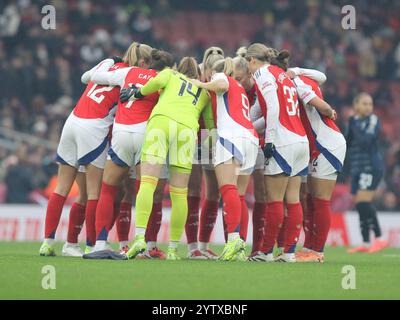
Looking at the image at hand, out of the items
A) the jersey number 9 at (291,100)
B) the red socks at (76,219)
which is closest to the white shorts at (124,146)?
the red socks at (76,219)

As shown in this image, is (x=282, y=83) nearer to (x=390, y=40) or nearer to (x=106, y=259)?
(x=106, y=259)

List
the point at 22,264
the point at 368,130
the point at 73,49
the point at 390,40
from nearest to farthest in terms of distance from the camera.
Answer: the point at 22,264 → the point at 368,130 → the point at 73,49 → the point at 390,40

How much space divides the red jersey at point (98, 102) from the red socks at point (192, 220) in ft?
4.60

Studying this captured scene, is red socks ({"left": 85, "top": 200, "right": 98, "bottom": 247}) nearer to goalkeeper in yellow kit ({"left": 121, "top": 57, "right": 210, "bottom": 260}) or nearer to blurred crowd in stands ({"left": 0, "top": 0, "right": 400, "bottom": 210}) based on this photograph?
goalkeeper in yellow kit ({"left": 121, "top": 57, "right": 210, "bottom": 260})

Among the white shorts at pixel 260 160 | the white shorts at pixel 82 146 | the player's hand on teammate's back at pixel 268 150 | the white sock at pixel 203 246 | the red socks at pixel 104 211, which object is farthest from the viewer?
the white sock at pixel 203 246

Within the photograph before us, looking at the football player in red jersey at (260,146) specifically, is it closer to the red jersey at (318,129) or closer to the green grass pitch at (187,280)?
the red jersey at (318,129)

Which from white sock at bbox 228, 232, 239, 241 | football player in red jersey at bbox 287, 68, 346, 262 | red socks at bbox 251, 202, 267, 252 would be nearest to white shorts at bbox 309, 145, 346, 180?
football player in red jersey at bbox 287, 68, 346, 262

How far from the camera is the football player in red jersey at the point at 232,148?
1041 cm

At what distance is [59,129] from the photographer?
20.1m

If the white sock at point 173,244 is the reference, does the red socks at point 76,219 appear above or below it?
above

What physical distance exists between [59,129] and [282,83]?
1006 cm

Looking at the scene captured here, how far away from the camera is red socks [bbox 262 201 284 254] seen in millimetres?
10617

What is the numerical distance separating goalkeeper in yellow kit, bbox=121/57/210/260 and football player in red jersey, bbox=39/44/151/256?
489mm
